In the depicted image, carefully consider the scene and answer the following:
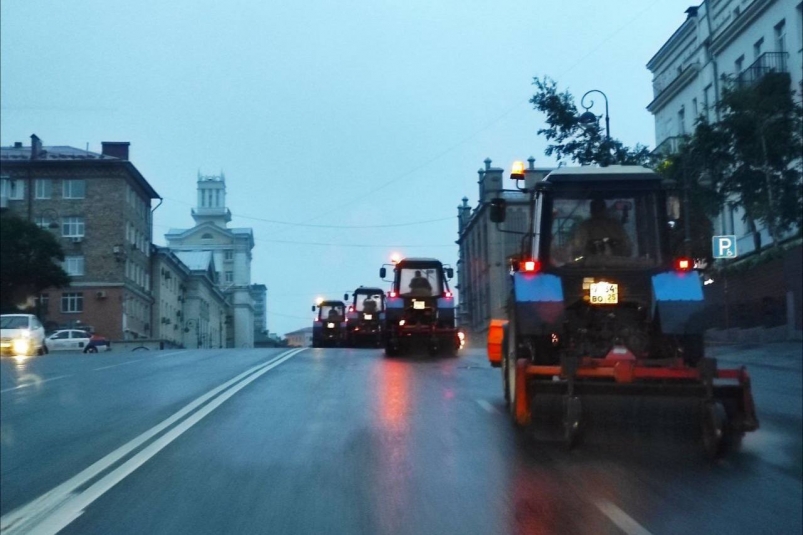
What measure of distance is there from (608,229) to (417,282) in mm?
18116


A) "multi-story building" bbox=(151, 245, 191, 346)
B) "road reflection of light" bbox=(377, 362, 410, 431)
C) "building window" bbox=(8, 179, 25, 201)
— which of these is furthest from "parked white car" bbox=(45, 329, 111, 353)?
"road reflection of light" bbox=(377, 362, 410, 431)

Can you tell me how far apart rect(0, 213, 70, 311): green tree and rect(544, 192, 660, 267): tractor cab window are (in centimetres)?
4950

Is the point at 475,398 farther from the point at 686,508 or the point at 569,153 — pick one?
the point at 569,153

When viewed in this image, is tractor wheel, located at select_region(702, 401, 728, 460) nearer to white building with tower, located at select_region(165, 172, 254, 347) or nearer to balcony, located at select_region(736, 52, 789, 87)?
balcony, located at select_region(736, 52, 789, 87)

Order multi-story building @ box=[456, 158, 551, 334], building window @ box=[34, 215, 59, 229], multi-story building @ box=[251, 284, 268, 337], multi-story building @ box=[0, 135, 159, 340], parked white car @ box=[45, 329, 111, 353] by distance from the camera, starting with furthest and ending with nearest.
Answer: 1. multi-story building @ box=[251, 284, 268, 337]
2. building window @ box=[34, 215, 59, 229]
3. multi-story building @ box=[0, 135, 159, 340]
4. multi-story building @ box=[456, 158, 551, 334]
5. parked white car @ box=[45, 329, 111, 353]

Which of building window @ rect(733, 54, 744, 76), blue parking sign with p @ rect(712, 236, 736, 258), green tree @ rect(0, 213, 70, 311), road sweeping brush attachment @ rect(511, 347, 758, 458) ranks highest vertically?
building window @ rect(733, 54, 744, 76)

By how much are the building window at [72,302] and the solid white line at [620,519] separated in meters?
67.3

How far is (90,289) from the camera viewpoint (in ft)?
238

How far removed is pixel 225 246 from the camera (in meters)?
115

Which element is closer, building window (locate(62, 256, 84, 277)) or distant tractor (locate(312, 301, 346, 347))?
distant tractor (locate(312, 301, 346, 347))

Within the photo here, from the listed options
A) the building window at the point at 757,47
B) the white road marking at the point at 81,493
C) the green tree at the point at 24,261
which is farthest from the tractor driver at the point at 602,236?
the green tree at the point at 24,261

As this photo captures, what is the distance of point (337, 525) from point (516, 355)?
4.95m

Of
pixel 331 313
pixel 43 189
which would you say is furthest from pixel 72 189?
pixel 331 313

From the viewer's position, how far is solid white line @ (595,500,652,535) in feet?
24.1
